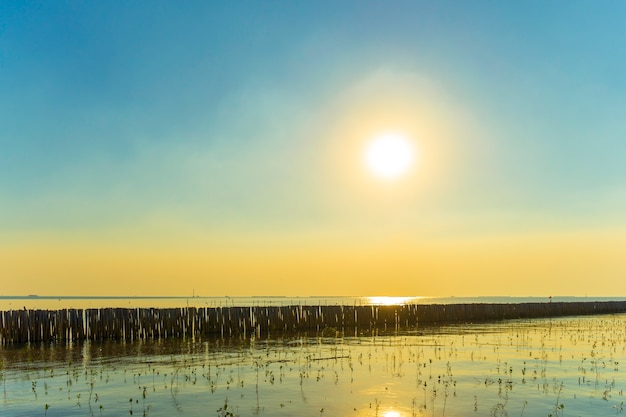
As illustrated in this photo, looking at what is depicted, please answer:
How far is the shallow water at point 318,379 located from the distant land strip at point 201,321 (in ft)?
7.81

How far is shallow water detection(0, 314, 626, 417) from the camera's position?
1434cm

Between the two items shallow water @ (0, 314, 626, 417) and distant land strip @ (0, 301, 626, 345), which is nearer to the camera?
shallow water @ (0, 314, 626, 417)

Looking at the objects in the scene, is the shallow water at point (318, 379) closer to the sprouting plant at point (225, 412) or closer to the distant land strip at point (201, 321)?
the sprouting plant at point (225, 412)

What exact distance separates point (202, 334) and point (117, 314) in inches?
201

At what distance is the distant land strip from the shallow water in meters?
2.38

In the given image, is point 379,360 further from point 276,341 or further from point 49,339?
point 49,339

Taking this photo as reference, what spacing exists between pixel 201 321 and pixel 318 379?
1839cm

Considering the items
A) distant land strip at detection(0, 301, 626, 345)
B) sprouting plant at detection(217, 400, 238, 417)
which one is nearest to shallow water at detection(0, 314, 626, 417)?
sprouting plant at detection(217, 400, 238, 417)

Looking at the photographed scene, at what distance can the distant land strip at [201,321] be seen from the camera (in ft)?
101

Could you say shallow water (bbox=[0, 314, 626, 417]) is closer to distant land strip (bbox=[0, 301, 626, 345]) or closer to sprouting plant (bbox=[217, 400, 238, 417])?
sprouting plant (bbox=[217, 400, 238, 417])

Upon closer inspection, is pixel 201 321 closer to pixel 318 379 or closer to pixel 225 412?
pixel 318 379

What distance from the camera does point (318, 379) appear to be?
59.3 feet

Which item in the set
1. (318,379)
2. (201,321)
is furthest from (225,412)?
(201,321)

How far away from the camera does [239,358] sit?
922 inches
